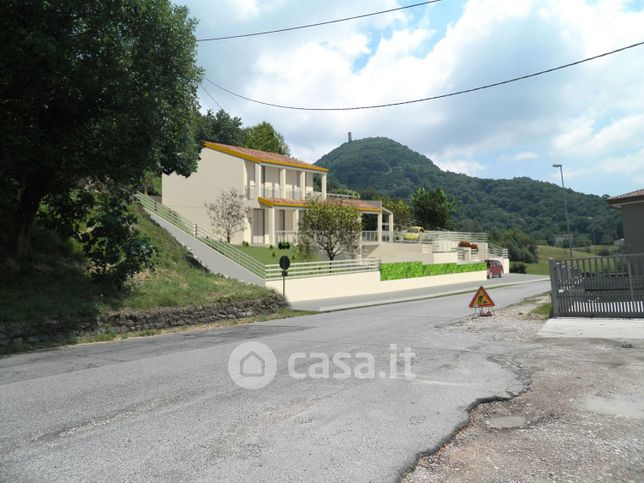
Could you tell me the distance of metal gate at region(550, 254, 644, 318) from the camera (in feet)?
46.3

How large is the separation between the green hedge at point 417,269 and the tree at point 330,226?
322 cm

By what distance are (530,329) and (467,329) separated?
164 cm

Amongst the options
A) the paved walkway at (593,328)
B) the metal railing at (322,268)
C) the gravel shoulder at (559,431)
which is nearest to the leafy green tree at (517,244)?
the metal railing at (322,268)

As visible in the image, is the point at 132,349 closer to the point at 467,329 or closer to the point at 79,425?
the point at 79,425

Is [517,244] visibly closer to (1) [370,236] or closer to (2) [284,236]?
(1) [370,236]

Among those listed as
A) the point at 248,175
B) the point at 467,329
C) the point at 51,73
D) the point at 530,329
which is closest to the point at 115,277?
the point at 51,73

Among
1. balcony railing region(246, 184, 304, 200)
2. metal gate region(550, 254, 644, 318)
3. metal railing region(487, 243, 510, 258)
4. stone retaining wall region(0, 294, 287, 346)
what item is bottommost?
stone retaining wall region(0, 294, 287, 346)

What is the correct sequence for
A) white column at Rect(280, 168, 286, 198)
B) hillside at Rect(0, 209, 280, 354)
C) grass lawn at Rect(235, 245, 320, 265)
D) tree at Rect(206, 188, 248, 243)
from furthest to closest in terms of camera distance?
white column at Rect(280, 168, 286, 198) → tree at Rect(206, 188, 248, 243) → grass lawn at Rect(235, 245, 320, 265) → hillside at Rect(0, 209, 280, 354)

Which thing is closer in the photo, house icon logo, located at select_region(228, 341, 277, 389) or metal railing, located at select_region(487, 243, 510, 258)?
house icon logo, located at select_region(228, 341, 277, 389)

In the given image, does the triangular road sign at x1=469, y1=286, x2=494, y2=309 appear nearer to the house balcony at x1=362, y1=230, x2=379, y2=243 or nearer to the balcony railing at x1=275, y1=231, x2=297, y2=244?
the balcony railing at x1=275, y1=231, x2=297, y2=244

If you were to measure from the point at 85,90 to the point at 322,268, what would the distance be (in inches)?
644

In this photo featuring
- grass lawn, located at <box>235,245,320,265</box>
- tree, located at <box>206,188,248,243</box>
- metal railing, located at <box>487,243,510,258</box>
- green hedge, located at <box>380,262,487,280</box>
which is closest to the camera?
grass lawn, located at <box>235,245,320,265</box>

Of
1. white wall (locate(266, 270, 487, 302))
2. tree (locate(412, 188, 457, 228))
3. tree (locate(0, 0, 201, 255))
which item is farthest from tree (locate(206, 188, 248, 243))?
tree (locate(412, 188, 457, 228))

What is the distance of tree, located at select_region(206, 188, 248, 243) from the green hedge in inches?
421
